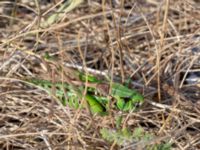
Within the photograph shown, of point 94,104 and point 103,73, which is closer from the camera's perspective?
point 94,104

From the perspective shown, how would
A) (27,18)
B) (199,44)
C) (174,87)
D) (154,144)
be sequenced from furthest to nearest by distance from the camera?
(27,18) → (199,44) → (174,87) → (154,144)

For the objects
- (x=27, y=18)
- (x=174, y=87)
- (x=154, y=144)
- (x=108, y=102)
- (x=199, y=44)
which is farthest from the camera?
(x=27, y=18)

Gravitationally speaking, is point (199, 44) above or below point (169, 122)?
above

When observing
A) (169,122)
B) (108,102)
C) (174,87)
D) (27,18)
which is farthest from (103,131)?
(27,18)

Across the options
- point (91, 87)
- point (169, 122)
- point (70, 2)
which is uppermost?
point (70, 2)

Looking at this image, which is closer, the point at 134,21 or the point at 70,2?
the point at 70,2

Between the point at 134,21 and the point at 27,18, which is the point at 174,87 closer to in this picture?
the point at 134,21
